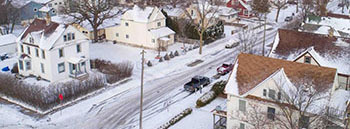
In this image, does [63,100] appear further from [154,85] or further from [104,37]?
[104,37]

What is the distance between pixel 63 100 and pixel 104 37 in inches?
1087

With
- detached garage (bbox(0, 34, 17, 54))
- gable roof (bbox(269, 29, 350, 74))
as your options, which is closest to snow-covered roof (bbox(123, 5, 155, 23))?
detached garage (bbox(0, 34, 17, 54))

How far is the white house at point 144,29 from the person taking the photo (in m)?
61.6

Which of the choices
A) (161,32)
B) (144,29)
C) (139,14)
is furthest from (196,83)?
(139,14)

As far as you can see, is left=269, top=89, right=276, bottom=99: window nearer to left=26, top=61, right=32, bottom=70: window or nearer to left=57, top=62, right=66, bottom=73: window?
left=57, top=62, right=66, bottom=73: window

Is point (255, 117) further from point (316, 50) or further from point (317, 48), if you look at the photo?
point (317, 48)

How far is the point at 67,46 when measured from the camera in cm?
4859

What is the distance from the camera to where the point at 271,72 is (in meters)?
32.3

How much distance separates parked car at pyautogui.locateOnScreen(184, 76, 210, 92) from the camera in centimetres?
4506

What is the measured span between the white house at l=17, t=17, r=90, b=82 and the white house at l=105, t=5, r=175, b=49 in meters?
13.1

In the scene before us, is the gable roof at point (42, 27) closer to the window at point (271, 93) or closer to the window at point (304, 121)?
the window at point (271, 93)

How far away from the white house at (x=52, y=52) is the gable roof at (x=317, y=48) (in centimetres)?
2256

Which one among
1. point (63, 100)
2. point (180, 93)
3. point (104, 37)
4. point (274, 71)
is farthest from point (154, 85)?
point (104, 37)

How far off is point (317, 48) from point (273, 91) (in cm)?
1277
